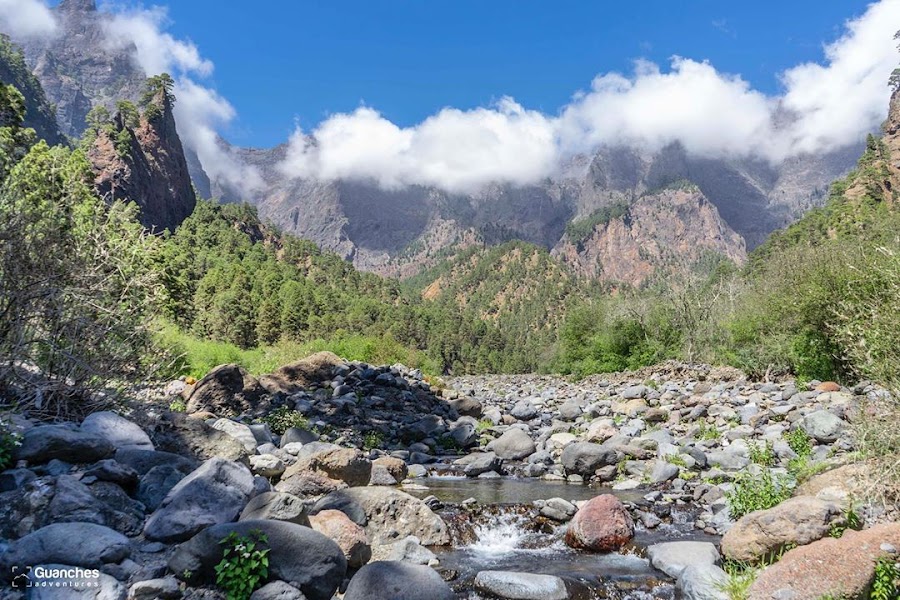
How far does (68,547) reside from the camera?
5582mm

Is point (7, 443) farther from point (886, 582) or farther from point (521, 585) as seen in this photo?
point (886, 582)

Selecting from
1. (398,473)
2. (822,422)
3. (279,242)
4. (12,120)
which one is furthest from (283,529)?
(279,242)

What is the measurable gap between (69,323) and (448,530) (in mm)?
7150

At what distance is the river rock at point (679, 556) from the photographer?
752cm

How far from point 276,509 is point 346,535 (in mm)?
1050

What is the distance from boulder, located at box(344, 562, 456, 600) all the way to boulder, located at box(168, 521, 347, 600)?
341 mm

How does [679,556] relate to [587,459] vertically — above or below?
below

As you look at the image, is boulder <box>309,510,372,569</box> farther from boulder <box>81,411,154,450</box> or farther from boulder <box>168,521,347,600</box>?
boulder <box>81,411,154,450</box>

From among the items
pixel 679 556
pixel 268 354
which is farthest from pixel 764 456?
pixel 268 354

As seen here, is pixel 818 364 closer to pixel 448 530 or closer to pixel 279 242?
pixel 448 530

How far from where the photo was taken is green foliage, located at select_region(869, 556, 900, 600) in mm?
5395

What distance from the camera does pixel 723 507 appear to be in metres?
10.4

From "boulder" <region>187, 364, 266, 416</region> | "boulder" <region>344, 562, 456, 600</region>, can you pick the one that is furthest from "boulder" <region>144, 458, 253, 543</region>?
"boulder" <region>187, 364, 266, 416</region>

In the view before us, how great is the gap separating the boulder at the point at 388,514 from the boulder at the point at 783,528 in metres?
4.46
